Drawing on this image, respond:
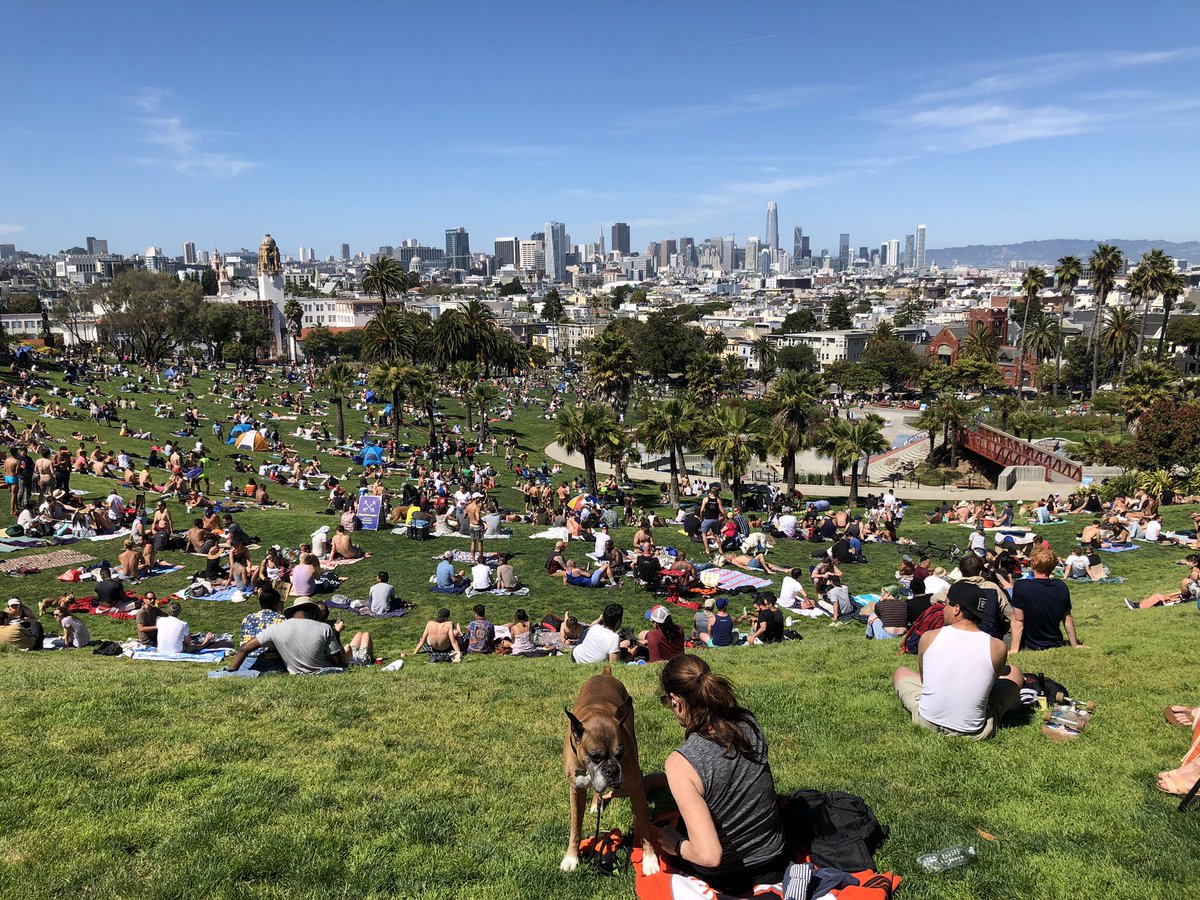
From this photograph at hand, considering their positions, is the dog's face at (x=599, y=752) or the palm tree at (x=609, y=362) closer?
the dog's face at (x=599, y=752)

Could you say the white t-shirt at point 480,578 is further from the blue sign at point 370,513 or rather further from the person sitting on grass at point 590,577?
the blue sign at point 370,513

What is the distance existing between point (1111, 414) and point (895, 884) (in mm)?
76989

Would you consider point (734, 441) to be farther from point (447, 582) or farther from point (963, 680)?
point (963, 680)

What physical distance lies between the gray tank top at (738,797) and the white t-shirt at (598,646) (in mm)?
5469

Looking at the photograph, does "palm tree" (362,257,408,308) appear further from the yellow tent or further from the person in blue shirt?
the person in blue shirt

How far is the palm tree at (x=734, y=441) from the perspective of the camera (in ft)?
102


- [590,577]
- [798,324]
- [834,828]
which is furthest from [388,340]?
[798,324]

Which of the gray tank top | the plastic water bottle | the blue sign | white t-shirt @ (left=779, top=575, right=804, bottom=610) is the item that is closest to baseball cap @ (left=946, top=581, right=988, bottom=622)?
the plastic water bottle

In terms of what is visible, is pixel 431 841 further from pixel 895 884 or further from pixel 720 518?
pixel 720 518

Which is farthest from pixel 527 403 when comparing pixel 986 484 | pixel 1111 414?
pixel 1111 414

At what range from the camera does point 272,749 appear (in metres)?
6.68

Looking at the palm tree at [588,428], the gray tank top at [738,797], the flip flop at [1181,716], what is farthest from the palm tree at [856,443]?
the gray tank top at [738,797]

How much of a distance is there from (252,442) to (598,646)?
2900cm

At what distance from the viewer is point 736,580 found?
53.9 feet
